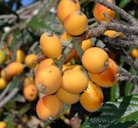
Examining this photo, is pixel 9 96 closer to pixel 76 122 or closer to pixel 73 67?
pixel 76 122

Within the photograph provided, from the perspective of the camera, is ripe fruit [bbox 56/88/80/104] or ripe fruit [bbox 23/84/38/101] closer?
ripe fruit [bbox 56/88/80/104]

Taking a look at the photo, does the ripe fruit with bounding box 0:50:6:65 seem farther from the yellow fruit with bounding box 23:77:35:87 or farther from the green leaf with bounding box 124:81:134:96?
the green leaf with bounding box 124:81:134:96

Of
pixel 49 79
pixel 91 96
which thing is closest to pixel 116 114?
pixel 91 96

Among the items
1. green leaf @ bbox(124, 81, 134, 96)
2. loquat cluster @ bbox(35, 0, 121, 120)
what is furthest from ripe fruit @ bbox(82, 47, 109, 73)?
green leaf @ bbox(124, 81, 134, 96)

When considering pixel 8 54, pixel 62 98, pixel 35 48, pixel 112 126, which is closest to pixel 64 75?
pixel 62 98

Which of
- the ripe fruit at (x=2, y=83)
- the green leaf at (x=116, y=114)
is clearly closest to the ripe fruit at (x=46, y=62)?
the green leaf at (x=116, y=114)

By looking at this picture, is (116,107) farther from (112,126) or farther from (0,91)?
(0,91)
